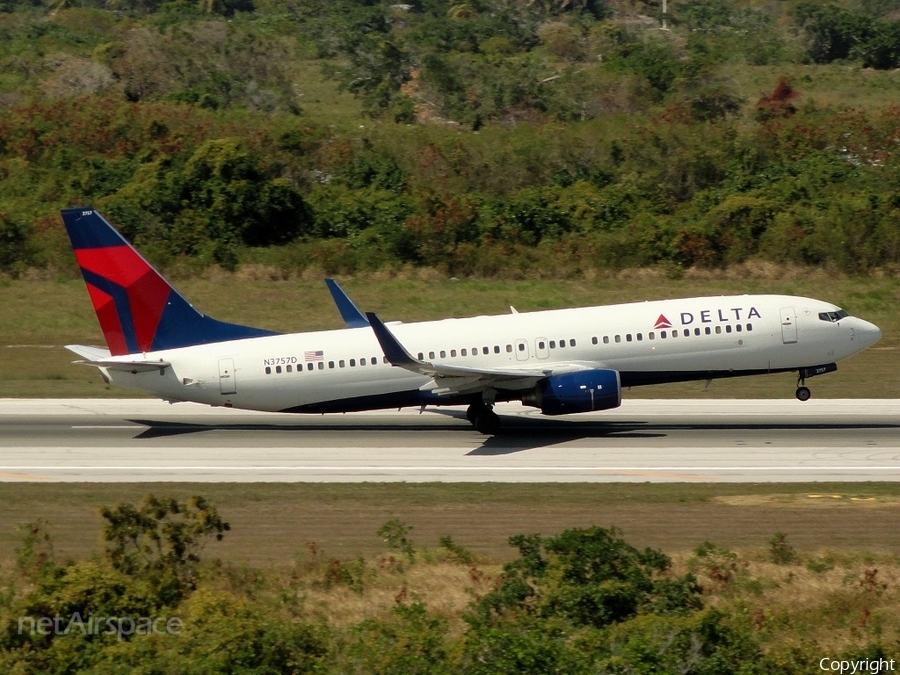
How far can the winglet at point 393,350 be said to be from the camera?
3431cm

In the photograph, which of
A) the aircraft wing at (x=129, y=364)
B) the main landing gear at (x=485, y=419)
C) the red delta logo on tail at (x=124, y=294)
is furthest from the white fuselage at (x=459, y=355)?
the main landing gear at (x=485, y=419)

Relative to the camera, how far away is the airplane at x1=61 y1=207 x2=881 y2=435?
3691cm

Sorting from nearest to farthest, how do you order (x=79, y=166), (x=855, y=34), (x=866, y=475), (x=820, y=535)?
(x=820, y=535) → (x=866, y=475) → (x=79, y=166) → (x=855, y=34)

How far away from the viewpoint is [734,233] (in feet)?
210

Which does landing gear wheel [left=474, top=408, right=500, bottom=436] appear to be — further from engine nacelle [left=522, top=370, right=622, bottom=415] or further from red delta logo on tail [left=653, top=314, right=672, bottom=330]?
red delta logo on tail [left=653, top=314, right=672, bottom=330]

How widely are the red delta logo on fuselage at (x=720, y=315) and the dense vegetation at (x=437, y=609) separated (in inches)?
531

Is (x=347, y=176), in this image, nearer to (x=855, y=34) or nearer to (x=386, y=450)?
(x=386, y=450)

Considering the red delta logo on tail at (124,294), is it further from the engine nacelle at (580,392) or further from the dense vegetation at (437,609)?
the dense vegetation at (437,609)

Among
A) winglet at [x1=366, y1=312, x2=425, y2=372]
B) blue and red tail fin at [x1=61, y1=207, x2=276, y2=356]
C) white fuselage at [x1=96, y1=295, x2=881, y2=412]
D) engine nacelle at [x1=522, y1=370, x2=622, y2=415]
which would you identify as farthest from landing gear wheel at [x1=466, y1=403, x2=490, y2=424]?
blue and red tail fin at [x1=61, y1=207, x2=276, y2=356]

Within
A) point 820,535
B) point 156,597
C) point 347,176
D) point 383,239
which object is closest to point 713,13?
point 347,176

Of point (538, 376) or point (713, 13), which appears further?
point (713, 13)

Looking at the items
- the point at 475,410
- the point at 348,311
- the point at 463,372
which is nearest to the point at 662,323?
the point at 475,410

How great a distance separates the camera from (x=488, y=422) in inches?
1486

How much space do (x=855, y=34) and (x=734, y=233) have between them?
50473 mm
